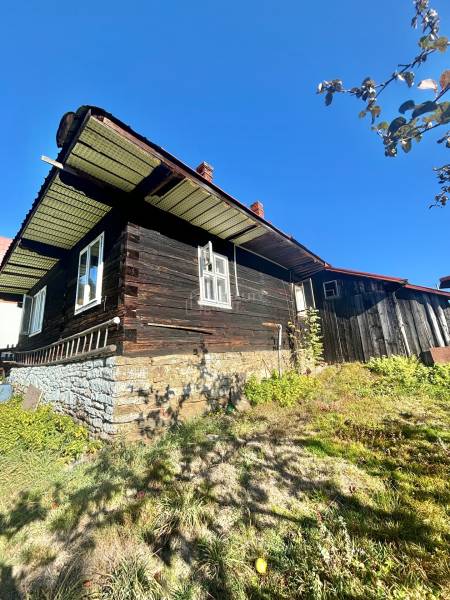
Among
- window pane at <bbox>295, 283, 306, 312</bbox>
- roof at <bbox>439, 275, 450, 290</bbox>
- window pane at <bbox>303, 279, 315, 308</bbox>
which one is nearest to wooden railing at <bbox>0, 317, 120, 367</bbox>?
window pane at <bbox>295, 283, 306, 312</bbox>

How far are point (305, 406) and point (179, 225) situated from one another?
607 centimetres

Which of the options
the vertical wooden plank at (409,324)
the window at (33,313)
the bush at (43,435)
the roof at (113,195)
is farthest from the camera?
the window at (33,313)

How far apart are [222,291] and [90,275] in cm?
404

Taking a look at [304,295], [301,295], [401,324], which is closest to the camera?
[401,324]

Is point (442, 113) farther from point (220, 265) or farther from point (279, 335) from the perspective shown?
point (279, 335)

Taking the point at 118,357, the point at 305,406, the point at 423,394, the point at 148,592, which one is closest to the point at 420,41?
the point at 148,592

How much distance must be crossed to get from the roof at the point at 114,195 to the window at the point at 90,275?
0.75 metres

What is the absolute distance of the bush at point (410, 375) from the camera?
757 cm

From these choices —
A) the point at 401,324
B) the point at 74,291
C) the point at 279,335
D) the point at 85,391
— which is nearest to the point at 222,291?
the point at 279,335

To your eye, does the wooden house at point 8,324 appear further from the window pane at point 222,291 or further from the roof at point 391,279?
the roof at point 391,279

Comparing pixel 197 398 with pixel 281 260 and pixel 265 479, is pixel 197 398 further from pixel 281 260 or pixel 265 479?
pixel 281 260

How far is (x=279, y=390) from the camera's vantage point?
7.73 m

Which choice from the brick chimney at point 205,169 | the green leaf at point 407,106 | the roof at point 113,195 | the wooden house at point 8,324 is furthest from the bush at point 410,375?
the wooden house at point 8,324

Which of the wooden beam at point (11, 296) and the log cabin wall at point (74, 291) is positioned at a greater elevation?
the wooden beam at point (11, 296)
